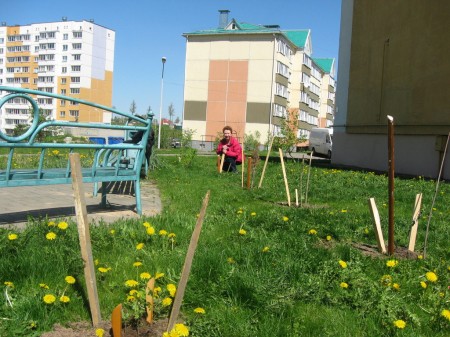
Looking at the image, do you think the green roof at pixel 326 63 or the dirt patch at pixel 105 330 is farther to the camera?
the green roof at pixel 326 63

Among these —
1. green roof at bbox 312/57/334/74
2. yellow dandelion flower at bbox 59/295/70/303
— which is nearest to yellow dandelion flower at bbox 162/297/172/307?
yellow dandelion flower at bbox 59/295/70/303

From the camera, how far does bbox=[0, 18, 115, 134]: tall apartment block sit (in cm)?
9238

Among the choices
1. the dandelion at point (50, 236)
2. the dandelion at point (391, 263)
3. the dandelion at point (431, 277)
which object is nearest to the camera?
the dandelion at point (431, 277)

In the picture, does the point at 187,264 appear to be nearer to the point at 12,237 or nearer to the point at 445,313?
the point at 445,313

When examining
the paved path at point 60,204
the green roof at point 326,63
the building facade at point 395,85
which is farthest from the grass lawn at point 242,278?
the green roof at point 326,63

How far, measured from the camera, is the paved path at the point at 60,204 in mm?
5393

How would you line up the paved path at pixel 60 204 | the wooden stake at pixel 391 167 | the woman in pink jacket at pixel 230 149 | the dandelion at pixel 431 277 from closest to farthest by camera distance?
the dandelion at pixel 431 277, the wooden stake at pixel 391 167, the paved path at pixel 60 204, the woman in pink jacket at pixel 230 149

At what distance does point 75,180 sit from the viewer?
2.42m

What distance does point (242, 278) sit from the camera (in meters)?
3.17

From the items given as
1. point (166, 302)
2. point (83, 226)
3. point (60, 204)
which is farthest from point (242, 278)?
point (60, 204)

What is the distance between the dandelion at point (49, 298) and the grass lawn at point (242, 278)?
1cm

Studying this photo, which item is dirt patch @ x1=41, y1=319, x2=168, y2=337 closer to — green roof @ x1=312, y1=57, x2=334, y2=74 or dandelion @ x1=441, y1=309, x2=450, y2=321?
dandelion @ x1=441, y1=309, x2=450, y2=321

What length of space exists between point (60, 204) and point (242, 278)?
3.93m

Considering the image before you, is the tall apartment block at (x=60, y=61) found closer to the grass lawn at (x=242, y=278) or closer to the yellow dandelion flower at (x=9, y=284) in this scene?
the grass lawn at (x=242, y=278)
